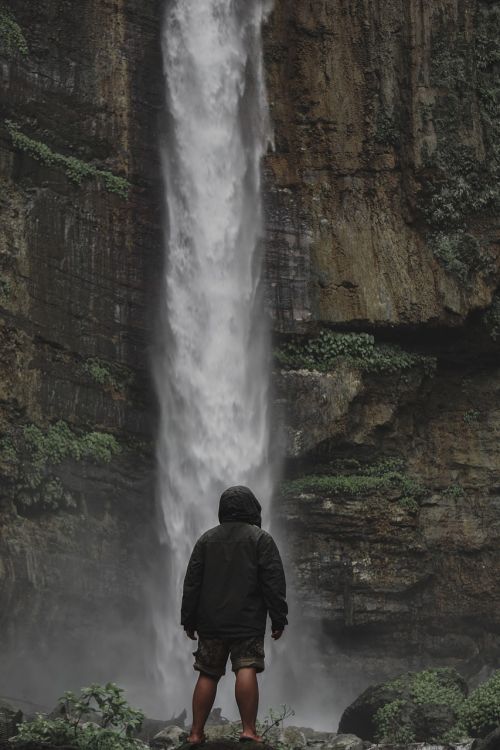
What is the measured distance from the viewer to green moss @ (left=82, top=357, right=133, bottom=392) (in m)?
16.8

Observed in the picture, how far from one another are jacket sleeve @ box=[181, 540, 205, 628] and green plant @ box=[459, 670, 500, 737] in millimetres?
6890

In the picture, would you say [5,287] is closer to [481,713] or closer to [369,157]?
[369,157]

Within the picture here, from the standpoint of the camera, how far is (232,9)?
1970cm

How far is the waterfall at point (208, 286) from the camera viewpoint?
1689cm

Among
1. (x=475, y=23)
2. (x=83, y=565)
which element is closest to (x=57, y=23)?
(x=475, y=23)

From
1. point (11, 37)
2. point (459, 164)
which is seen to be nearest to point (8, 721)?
point (11, 37)

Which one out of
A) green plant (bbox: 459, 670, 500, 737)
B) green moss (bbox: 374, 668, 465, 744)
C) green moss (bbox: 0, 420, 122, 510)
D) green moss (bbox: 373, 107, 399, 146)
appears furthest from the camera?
green moss (bbox: 373, 107, 399, 146)

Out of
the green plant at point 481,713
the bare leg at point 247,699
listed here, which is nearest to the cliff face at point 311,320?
the green plant at point 481,713

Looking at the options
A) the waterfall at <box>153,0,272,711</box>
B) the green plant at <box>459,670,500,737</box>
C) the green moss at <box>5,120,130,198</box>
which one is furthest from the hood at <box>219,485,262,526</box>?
the green moss at <box>5,120,130,198</box>

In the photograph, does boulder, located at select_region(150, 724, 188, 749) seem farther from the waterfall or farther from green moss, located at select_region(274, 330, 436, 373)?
green moss, located at select_region(274, 330, 436, 373)

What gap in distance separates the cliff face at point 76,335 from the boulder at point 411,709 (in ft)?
14.2

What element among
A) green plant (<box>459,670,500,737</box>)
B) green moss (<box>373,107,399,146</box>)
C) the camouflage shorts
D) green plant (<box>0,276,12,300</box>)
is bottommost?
the camouflage shorts

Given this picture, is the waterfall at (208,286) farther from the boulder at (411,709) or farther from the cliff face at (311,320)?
the boulder at (411,709)

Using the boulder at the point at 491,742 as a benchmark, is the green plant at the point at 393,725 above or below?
above
